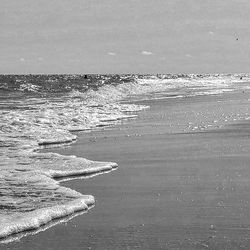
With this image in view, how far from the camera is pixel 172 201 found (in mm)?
7543

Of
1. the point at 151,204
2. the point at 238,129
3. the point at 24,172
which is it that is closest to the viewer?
the point at 151,204

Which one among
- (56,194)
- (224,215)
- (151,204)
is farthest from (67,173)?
(224,215)

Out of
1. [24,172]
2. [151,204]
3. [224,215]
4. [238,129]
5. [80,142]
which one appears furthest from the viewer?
[238,129]

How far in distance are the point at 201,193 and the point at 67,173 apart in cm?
288

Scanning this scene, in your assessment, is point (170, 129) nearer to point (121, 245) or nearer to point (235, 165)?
point (235, 165)

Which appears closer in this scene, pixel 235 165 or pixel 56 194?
pixel 56 194

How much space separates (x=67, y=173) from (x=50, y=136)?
583cm

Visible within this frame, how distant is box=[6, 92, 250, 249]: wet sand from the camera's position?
5934 millimetres

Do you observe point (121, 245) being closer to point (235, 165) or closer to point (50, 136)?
point (235, 165)

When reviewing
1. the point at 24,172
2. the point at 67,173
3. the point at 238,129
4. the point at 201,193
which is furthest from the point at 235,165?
the point at 238,129

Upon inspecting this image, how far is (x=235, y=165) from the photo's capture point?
10094 millimetres

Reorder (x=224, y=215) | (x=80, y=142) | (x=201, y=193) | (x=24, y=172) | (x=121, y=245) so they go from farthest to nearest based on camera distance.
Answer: (x=80, y=142), (x=24, y=172), (x=201, y=193), (x=224, y=215), (x=121, y=245)

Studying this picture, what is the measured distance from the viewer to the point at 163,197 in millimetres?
7789

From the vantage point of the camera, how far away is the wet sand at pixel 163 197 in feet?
19.5
